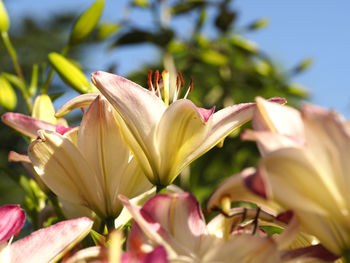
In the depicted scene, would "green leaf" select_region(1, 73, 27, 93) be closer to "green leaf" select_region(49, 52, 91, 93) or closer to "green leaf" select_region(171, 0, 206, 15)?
"green leaf" select_region(49, 52, 91, 93)

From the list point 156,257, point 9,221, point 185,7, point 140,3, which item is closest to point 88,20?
point 9,221

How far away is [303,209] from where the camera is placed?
0.26m

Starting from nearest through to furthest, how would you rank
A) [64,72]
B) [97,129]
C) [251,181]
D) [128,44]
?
1. [251,181]
2. [97,129]
3. [64,72]
4. [128,44]

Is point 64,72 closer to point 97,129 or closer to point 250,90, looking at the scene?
point 97,129

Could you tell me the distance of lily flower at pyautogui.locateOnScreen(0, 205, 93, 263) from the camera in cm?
33

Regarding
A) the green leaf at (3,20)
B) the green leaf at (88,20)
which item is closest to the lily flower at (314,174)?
the green leaf at (88,20)

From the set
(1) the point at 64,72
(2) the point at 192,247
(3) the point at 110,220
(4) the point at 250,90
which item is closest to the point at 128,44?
(4) the point at 250,90

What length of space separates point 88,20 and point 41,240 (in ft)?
1.47

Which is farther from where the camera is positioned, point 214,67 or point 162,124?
point 214,67

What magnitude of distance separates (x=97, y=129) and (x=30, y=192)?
29cm

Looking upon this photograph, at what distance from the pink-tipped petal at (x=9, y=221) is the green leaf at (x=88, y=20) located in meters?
0.42

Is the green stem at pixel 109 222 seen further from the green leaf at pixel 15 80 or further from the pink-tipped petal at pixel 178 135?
the green leaf at pixel 15 80

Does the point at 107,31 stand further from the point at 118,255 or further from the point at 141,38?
the point at 118,255

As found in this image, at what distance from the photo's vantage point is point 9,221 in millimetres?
343
